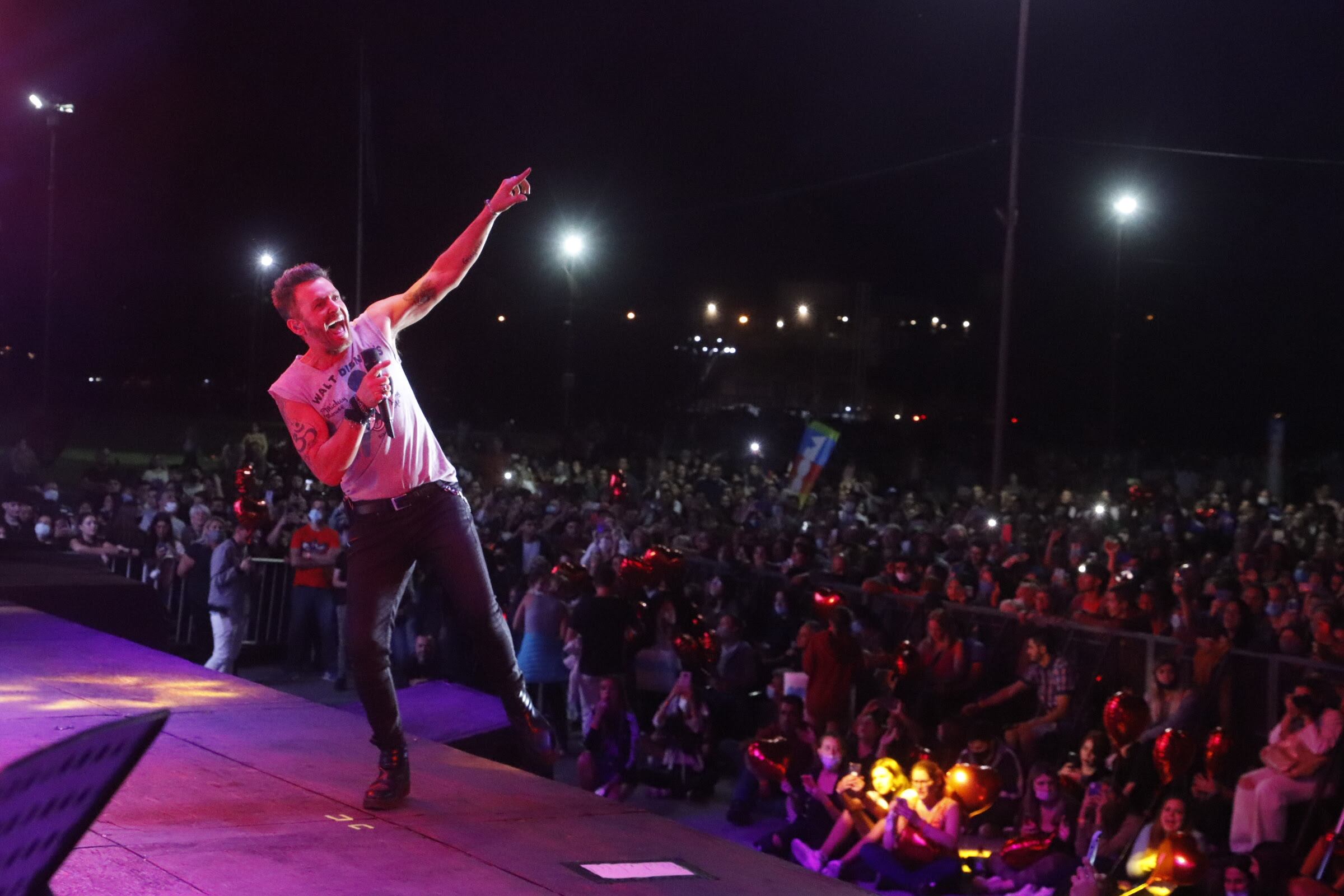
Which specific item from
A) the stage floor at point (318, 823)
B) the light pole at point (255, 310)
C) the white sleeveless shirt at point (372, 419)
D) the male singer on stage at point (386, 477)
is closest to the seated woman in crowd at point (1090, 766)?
the stage floor at point (318, 823)

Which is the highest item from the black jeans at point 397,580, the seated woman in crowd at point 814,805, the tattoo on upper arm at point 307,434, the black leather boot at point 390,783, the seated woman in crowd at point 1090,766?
the tattoo on upper arm at point 307,434

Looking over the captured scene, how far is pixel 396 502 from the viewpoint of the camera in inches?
172

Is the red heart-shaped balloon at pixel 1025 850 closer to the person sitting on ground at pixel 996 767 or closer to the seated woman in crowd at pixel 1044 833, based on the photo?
the seated woman in crowd at pixel 1044 833

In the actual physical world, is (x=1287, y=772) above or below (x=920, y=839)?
above

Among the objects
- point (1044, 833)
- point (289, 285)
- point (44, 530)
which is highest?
point (289, 285)

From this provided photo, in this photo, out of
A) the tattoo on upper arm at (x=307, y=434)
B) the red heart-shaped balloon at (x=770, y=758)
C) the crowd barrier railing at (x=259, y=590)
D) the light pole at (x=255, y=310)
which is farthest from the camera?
the light pole at (x=255, y=310)

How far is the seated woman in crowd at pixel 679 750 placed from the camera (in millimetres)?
10203

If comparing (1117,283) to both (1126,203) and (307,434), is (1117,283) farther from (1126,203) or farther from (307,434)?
(307,434)

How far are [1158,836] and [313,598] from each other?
8502mm

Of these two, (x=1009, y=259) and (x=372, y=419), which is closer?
(x=372, y=419)

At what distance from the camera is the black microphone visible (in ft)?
13.9

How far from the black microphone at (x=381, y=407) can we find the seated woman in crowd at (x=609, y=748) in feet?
20.4

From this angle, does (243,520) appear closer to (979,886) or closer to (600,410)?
(979,886)

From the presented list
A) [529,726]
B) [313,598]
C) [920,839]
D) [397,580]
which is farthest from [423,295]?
[313,598]
